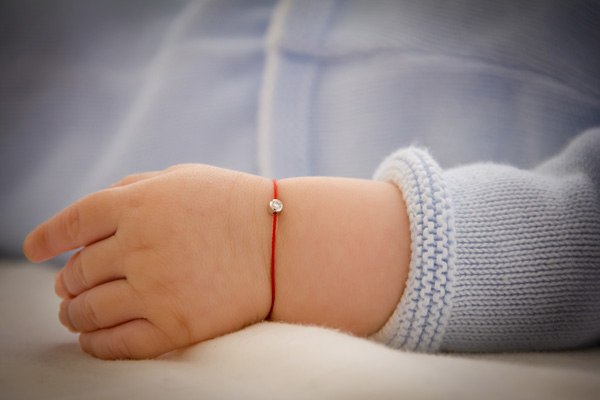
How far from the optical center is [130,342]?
1.98ft

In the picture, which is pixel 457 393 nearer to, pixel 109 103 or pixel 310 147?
pixel 310 147

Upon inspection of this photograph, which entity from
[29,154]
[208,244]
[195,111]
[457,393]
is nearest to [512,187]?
[457,393]

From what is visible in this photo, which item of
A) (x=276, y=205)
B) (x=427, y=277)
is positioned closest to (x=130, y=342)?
(x=276, y=205)

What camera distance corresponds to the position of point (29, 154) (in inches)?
40.5

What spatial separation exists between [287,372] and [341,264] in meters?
0.21

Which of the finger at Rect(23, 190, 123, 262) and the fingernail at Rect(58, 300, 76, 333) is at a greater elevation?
the finger at Rect(23, 190, 123, 262)

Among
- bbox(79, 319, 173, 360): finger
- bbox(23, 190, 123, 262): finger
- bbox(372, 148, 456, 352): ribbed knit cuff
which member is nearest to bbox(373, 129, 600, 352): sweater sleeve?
bbox(372, 148, 456, 352): ribbed knit cuff

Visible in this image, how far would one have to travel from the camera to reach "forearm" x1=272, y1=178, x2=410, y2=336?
25.3 inches

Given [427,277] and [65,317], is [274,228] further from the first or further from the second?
[65,317]

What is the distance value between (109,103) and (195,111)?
8.9 inches

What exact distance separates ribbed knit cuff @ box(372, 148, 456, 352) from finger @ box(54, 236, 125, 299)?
1.39 feet

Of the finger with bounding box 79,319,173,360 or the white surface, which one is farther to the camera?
the finger with bounding box 79,319,173,360

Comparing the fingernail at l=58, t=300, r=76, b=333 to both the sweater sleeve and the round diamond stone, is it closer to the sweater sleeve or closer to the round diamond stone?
the round diamond stone

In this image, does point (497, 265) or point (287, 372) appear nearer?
point (287, 372)
